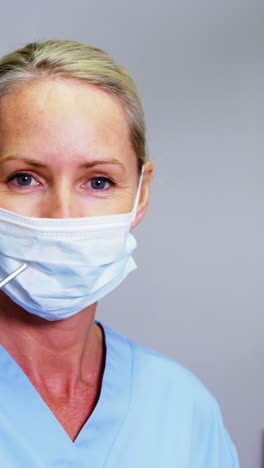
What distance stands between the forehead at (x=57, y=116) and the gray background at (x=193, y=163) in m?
0.92

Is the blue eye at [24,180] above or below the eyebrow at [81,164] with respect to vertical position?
below

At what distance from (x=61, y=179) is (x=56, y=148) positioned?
45mm

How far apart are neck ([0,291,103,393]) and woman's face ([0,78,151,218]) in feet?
0.65

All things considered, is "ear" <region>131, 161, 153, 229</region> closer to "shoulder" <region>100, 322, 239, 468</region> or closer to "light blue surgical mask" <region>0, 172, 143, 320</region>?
"light blue surgical mask" <region>0, 172, 143, 320</region>

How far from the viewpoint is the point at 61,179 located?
0.88 m

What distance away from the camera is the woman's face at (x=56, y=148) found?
87 cm

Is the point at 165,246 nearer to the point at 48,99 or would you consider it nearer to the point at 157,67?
the point at 157,67

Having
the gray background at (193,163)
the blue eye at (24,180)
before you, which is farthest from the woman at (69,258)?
the gray background at (193,163)

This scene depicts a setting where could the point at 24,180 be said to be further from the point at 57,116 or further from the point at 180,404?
the point at 180,404

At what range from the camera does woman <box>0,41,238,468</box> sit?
875 millimetres

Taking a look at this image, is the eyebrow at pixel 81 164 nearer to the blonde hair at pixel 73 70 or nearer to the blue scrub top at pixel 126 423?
the blonde hair at pixel 73 70

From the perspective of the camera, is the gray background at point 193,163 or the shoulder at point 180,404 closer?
the shoulder at point 180,404

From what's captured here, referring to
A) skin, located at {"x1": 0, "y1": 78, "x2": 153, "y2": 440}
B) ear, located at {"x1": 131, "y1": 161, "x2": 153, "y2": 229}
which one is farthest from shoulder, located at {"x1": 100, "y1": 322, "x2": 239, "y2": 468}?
ear, located at {"x1": 131, "y1": 161, "x2": 153, "y2": 229}

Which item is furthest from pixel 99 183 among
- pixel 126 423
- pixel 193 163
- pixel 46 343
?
pixel 193 163
